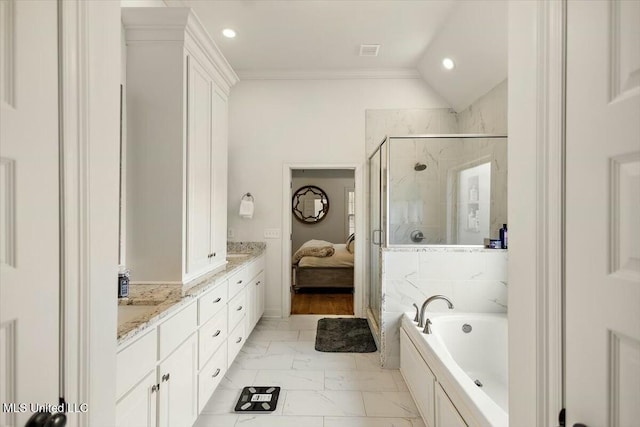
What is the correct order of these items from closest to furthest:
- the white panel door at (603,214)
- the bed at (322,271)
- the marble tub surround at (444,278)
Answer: the white panel door at (603,214)
the marble tub surround at (444,278)
the bed at (322,271)

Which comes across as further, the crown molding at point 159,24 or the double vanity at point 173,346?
the crown molding at point 159,24

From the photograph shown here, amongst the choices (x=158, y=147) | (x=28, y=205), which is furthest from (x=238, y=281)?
(x=28, y=205)

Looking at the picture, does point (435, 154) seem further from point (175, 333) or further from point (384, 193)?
point (175, 333)

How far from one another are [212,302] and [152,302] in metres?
0.51

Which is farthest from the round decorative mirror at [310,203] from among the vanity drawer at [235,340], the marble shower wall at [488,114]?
the vanity drawer at [235,340]

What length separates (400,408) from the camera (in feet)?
7.22

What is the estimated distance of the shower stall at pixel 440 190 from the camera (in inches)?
118

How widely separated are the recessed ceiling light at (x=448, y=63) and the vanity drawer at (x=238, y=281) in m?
2.96

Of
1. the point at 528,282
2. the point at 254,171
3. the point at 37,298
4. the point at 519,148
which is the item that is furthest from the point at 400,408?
the point at 254,171

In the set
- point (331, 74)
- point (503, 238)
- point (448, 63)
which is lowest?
point (503, 238)

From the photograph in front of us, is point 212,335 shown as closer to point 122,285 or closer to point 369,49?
point 122,285

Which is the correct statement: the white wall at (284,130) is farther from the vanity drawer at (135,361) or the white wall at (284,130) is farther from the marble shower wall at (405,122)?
the vanity drawer at (135,361)

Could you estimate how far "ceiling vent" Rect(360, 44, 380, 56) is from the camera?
3361 millimetres

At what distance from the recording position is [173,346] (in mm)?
1564
